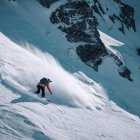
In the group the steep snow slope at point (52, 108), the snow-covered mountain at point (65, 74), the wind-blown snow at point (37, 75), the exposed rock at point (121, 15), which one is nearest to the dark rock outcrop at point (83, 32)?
the snow-covered mountain at point (65, 74)

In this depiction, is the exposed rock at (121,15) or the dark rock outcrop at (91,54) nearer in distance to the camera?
the dark rock outcrop at (91,54)

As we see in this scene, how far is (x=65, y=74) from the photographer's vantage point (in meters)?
29.6

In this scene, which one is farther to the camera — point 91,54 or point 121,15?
point 121,15

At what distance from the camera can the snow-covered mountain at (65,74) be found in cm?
2151

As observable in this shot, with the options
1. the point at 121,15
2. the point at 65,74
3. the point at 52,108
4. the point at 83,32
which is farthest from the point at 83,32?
the point at 121,15

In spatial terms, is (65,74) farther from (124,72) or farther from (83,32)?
(124,72)

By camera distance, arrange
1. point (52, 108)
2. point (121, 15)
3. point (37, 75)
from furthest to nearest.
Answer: point (121, 15) < point (37, 75) < point (52, 108)

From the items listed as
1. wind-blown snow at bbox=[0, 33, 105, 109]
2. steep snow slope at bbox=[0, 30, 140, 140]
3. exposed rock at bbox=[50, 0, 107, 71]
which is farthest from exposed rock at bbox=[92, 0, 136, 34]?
wind-blown snow at bbox=[0, 33, 105, 109]

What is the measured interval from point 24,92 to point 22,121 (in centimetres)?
334

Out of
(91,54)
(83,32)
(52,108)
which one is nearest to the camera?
(52,108)

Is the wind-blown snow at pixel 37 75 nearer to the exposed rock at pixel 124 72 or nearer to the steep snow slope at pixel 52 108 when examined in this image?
the steep snow slope at pixel 52 108

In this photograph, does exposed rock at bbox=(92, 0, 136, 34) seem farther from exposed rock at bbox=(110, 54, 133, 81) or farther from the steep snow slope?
the steep snow slope

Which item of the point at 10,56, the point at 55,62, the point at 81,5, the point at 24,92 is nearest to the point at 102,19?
the point at 81,5

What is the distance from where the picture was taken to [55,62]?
30.9 meters
